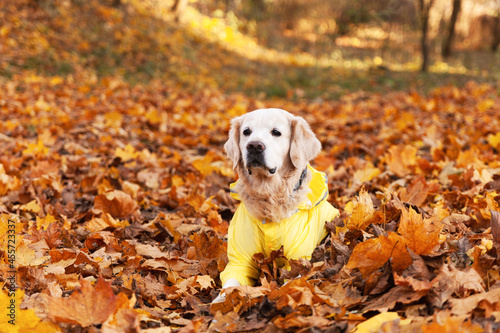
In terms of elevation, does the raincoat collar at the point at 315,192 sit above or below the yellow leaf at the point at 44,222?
above

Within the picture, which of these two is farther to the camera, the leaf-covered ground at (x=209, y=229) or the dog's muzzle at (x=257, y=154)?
the dog's muzzle at (x=257, y=154)

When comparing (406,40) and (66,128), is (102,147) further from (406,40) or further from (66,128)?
(406,40)

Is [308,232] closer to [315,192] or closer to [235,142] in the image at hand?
[315,192]

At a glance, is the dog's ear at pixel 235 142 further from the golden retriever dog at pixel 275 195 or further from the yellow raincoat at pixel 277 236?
the yellow raincoat at pixel 277 236

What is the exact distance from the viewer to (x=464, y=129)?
20.5ft

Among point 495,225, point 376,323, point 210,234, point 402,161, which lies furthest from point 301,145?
→ point 402,161

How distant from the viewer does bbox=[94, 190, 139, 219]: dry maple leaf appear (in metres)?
3.63

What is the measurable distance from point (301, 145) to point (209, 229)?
106cm

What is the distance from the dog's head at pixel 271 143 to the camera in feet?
9.35

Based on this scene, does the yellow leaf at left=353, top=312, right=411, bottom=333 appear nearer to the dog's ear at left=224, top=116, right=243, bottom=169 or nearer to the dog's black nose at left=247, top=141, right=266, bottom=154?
the dog's black nose at left=247, top=141, right=266, bottom=154

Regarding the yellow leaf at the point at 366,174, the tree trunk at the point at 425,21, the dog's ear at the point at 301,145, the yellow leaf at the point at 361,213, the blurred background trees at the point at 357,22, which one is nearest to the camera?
the yellow leaf at the point at 361,213

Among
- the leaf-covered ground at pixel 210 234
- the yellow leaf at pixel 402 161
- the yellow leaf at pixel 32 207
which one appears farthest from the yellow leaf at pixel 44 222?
the yellow leaf at pixel 402 161

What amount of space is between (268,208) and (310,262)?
17.5 inches

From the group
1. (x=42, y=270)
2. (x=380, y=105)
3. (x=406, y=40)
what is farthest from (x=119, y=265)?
(x=406, y=40)
